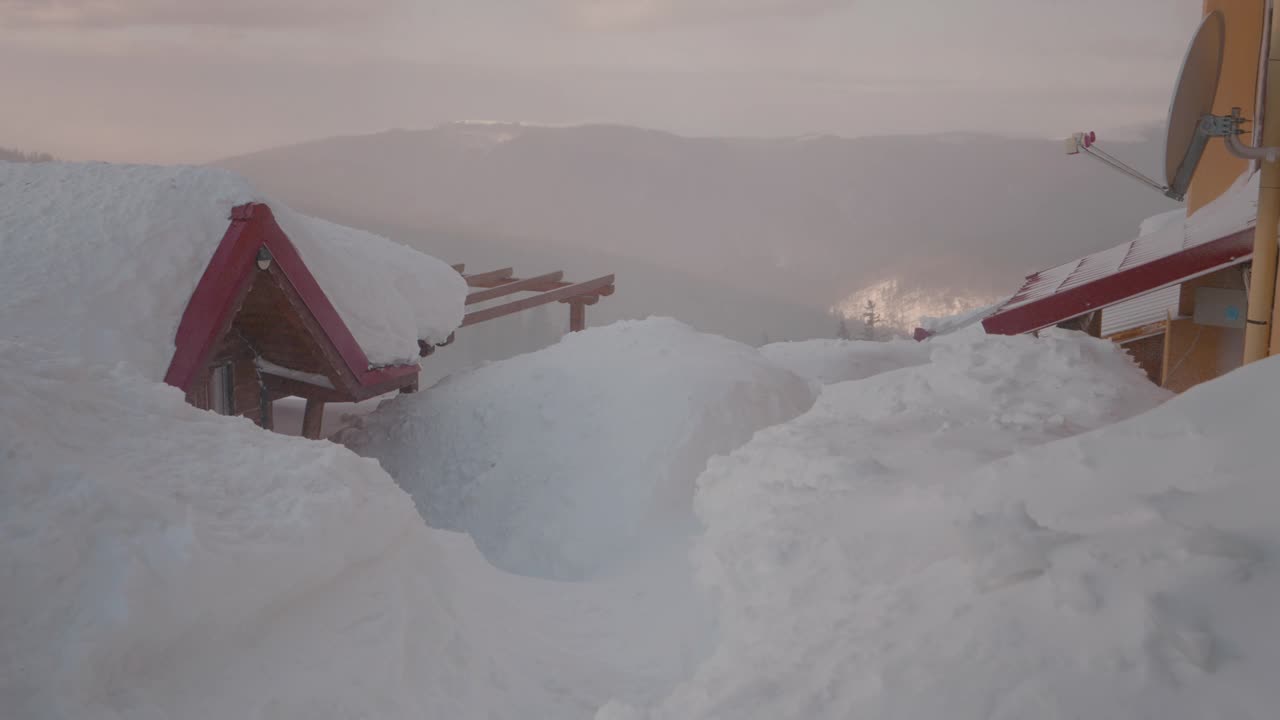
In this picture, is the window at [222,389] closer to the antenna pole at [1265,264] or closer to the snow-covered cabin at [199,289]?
the snow-covered cabin at [199,289]

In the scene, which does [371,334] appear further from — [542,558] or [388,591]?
[388,591]

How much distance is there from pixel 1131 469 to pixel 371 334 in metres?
7.47

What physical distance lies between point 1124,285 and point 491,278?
10.1 metres

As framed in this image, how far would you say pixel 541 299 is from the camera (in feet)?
41.9

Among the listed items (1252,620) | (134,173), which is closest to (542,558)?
(134,173)

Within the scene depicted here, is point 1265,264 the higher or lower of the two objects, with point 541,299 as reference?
higher

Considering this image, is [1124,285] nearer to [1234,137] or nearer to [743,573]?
[1234,137]

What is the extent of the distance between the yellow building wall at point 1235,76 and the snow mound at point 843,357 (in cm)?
500

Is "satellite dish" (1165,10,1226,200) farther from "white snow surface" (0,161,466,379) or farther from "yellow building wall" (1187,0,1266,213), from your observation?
"white snow surface" (0,161,466,379)

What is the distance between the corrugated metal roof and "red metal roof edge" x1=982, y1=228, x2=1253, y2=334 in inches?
29.8

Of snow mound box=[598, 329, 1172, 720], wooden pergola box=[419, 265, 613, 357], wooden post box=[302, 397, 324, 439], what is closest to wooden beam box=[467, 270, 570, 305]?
wooden pergola box=[419, 265, 613, 357]

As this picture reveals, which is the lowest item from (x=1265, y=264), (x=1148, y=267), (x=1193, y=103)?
(x=1148, y=267)

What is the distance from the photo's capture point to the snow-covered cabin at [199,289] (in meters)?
6.69

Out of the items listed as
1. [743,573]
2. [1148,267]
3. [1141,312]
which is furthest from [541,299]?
[743,573]
